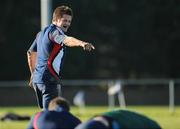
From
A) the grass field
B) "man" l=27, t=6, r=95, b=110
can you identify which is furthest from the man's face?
the grass field

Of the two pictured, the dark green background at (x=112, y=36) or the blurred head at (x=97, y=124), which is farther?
Answer: the dark green background at (x=112, y=36)

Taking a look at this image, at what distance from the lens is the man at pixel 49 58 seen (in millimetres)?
11773

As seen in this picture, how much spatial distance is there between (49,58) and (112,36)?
37515 mm

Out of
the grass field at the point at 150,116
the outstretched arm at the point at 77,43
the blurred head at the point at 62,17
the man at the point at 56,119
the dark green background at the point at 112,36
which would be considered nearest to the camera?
the man at the point at 56,119

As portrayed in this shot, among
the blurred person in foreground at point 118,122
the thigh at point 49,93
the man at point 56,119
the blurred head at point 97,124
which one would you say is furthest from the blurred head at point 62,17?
the blurred head at point 97,124

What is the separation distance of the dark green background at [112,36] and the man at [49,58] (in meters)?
34.3

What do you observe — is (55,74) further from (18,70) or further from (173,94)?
(18,70)

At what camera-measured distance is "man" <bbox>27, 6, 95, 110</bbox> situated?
38.6 feet

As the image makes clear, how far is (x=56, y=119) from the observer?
9484 mm

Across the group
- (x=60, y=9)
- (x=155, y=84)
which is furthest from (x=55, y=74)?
(x=155, y=84)

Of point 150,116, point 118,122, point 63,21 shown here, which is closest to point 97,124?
point 118,122

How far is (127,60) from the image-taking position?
4869 cm

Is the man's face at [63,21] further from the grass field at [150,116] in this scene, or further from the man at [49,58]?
the grass field at [150,116]

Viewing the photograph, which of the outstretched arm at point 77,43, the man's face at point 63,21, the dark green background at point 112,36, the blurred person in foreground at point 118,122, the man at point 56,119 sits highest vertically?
the man's face at point 63,21
